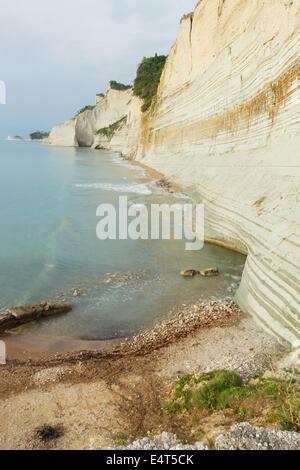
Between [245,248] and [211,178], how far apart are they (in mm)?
7234

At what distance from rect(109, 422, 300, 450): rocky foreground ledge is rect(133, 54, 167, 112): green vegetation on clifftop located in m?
43.6

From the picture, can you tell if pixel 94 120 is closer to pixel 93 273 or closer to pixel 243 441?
pixel 93 273

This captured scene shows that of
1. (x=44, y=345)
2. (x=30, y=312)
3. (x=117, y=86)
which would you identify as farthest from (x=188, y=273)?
(x=117, y=86)

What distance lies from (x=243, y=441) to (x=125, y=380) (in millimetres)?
2521

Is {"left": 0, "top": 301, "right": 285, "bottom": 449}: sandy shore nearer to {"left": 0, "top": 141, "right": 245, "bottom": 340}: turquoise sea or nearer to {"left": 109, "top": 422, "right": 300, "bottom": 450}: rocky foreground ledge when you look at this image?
{"left": 109, "top": 422, "right": 300, "bottom": 450}: rocky foreground ledge

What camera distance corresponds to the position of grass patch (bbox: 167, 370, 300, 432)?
3387 mm

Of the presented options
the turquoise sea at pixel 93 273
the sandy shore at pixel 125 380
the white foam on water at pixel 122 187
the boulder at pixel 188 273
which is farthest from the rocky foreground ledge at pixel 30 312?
the white foam on water at pixel 122 187

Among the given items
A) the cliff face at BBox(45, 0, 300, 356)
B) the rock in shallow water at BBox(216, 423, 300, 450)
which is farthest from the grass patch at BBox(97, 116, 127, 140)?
the rock in shallow water at BBox(216, 423, 300, 450)

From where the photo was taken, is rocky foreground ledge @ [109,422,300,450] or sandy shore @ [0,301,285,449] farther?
sandy shore @ [0,301,285,449]

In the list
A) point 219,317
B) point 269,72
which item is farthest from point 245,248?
point 269,72

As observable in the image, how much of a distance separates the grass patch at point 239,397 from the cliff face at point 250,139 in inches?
60.1

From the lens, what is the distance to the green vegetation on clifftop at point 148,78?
44.3 meters

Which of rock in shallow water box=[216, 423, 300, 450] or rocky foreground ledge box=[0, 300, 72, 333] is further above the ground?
rock in shallow water box=[216, 423, 300, 450]

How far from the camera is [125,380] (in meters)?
5.05
